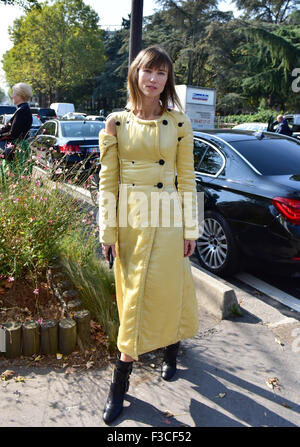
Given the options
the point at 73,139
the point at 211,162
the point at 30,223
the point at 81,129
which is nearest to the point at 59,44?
the point at 81,129

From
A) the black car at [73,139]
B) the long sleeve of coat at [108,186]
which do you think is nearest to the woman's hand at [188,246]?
the long sleeve of coat at [108,186]

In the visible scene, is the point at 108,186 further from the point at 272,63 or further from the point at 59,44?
the point at 59,44

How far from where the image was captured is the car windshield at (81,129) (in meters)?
10.1

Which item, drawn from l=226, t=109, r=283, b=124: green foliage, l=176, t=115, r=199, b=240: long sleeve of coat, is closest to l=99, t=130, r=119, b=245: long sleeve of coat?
l=176, t=115, r=199, b=240: long sleeve of coat

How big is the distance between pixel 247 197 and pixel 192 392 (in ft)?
7.66

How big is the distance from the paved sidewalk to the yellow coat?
420 millimetres

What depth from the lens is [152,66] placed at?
7.64 feet

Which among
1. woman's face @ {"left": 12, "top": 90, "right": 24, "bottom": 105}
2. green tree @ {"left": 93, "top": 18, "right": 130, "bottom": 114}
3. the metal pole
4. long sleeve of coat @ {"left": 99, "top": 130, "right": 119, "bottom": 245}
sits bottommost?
long sleeve of coat @ {"left": 99, "top": 130, "right": 119, "bottom": 245}

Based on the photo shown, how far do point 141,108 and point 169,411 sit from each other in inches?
72.6

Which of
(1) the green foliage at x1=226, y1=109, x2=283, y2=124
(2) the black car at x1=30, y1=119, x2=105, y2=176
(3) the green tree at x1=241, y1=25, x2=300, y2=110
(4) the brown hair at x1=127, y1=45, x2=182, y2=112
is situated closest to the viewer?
(4) the brown hair at x1=127, y1=45, x2=182, y2=112

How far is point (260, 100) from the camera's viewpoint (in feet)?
125

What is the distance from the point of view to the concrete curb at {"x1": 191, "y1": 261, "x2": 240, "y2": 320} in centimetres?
372

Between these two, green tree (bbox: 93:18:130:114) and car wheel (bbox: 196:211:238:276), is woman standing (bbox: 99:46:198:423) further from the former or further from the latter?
green tree (bbox: 93:18:130:114)

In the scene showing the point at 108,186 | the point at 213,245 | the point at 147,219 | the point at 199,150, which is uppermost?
the point at 199,150
